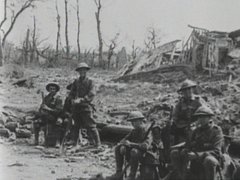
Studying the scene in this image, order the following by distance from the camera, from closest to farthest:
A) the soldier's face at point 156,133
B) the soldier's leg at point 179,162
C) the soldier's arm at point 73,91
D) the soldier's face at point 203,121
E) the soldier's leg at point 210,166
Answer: the soldier's leg at point 210,166, the soldier's face at point 203,121, the soldier's leg at point 179,162, the soldier's face at point 156,133, the soldier's arm at point 73,91

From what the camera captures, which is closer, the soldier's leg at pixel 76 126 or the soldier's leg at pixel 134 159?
the soldier's leg at pixel 134 159

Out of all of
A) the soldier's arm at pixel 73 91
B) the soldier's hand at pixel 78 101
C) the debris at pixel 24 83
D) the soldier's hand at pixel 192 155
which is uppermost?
the debris at pixel 24 83

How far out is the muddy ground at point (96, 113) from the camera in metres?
7.11

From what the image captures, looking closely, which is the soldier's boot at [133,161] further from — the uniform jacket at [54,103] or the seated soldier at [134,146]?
the uniform jacket at [54,103]

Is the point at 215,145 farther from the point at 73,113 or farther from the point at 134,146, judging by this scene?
the point at 73,113

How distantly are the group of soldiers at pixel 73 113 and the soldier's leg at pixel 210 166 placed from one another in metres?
3.92

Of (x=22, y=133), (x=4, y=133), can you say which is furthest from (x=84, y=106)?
(x=4, y=133)

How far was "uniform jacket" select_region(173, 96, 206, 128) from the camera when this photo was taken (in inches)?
268

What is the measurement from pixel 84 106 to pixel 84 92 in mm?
303

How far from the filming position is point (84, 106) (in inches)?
358

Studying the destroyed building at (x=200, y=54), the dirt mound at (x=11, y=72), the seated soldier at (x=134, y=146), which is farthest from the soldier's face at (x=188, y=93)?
the dirt mound at (x=11, y=72)

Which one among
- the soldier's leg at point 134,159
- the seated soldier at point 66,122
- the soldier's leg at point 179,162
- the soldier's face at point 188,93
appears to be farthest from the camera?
the seated soldier at point 66,122

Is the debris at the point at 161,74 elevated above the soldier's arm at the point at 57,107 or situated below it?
above

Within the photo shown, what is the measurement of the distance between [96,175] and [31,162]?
153 cm
